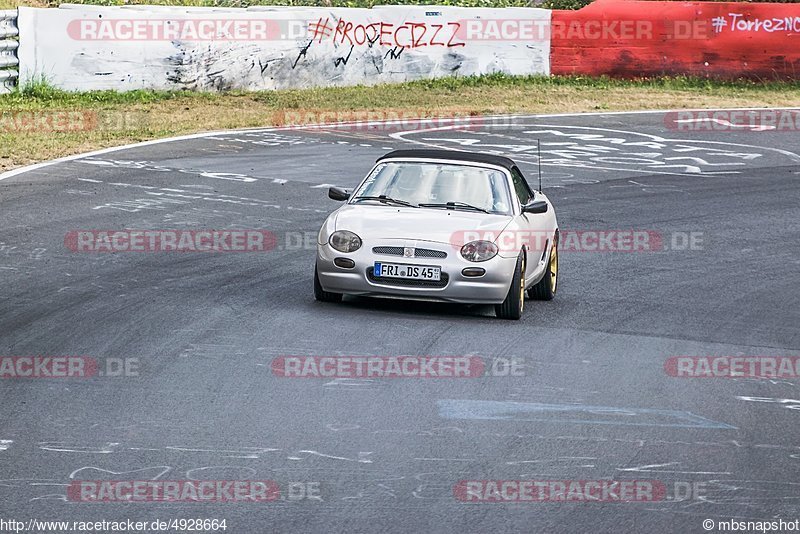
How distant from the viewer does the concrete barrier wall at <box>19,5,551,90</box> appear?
Result: 80.4 feet

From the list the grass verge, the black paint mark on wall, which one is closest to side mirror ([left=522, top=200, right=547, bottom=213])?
the grass verge


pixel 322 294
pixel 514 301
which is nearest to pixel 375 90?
pixel 322 294

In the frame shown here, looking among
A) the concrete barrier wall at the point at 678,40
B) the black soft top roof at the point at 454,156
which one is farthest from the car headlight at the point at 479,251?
the concrete barrier wall at the point at 678,40

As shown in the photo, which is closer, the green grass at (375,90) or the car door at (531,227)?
the car door at (531,227)

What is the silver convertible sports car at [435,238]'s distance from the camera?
11.4m

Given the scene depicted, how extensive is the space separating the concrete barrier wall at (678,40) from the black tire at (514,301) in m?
19.5

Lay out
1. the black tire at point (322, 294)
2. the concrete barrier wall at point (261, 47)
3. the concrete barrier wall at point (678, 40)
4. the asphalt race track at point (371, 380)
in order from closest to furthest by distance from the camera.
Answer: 1. the asphalt race track at point (371, 380)
2. the black tire at point (322, 294)
3. the concrete barrier wall at point (261, 47)
4. the concrete barrier wall at point (678, 40)

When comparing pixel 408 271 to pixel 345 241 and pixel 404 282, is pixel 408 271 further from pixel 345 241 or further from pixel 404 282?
pixel 345 241

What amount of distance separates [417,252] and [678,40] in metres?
20.9

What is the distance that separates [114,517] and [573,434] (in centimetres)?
297

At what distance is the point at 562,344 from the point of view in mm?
10742

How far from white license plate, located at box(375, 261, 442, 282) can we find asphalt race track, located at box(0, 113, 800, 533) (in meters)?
0.37

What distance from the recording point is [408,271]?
37.5ft

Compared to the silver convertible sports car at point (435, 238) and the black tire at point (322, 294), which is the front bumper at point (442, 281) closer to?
the silver convertible sports car at point (435, 238)
